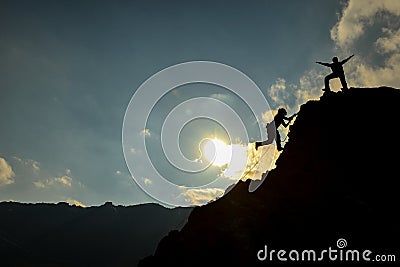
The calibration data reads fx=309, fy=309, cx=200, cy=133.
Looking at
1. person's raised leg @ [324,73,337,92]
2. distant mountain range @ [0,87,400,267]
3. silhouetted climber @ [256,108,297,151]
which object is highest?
person's raised leg @ [324,73,337,92]

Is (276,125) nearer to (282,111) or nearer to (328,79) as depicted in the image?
(282,111)

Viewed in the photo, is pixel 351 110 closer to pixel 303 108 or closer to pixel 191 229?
pixel 303 108

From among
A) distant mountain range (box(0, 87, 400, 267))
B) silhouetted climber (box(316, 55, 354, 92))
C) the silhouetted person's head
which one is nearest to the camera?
distant mountain range (box(0, 87, 400, 267))

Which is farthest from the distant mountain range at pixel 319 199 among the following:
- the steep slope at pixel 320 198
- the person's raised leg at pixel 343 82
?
the person's raised leg at pixel 343 82

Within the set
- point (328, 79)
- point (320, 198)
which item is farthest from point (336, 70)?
point (320, 198)

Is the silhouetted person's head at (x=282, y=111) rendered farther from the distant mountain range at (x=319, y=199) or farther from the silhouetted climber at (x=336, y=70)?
the silhouetted climber at (x=336, y=70)

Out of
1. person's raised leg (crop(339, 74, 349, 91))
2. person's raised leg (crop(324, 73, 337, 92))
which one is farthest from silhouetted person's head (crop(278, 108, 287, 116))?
person's raised leg (crop(339, 74, 349, 91))

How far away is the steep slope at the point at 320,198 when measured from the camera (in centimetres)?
2109

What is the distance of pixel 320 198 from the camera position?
23.6 meters

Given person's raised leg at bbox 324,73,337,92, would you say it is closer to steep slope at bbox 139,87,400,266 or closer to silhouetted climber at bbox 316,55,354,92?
silhouetted climber at bbox 316,55,354,92

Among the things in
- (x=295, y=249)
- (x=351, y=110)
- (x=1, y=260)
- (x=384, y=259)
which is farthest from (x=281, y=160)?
(x=1, y=260)

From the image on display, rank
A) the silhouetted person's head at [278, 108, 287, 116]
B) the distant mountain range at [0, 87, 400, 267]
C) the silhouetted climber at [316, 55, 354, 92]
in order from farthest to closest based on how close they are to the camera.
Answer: the silhouetted person's head at [278, 108, 287, 116] < the silhouetted climber at [316, 55, 354, 92] < the distant mountain range at [0, 87, 400, 267]

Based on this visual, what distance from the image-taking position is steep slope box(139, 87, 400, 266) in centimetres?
2109

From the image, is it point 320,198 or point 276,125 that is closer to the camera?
point 320,198
